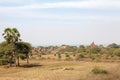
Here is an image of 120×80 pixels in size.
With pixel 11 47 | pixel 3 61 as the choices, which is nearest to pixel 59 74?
pixel 11 47

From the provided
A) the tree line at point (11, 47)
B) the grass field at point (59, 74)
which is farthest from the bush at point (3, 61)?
the grass field at point (59, 74)

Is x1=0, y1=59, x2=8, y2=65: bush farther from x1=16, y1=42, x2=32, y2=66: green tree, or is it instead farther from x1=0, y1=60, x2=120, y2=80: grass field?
x1=0, y1=60, x2=120, y2=80: grass field

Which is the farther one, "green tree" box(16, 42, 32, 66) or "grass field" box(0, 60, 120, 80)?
"green tree" box(16, 42, 32, 66)

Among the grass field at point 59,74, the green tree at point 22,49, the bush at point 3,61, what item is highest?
the green tree at point 22,49

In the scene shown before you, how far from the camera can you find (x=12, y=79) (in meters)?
34.0

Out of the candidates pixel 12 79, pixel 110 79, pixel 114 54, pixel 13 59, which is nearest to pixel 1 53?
pixel 13 59

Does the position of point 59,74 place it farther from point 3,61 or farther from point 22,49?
point 3,61

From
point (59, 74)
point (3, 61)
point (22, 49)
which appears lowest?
point (59, 74)

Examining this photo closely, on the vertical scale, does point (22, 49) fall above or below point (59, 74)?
above

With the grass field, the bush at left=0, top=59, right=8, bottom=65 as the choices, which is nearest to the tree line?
the bush at left=0, top=59, right=8, bottom=65

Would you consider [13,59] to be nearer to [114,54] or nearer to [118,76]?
[118,76]

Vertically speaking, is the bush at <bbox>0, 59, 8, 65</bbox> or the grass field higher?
the bush at <bbox>0, 59, 8, 65</bbox>

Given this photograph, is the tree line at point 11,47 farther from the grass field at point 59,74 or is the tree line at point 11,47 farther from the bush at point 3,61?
the grass field at point 59,74

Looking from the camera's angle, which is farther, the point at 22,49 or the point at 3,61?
the point at 3,61
